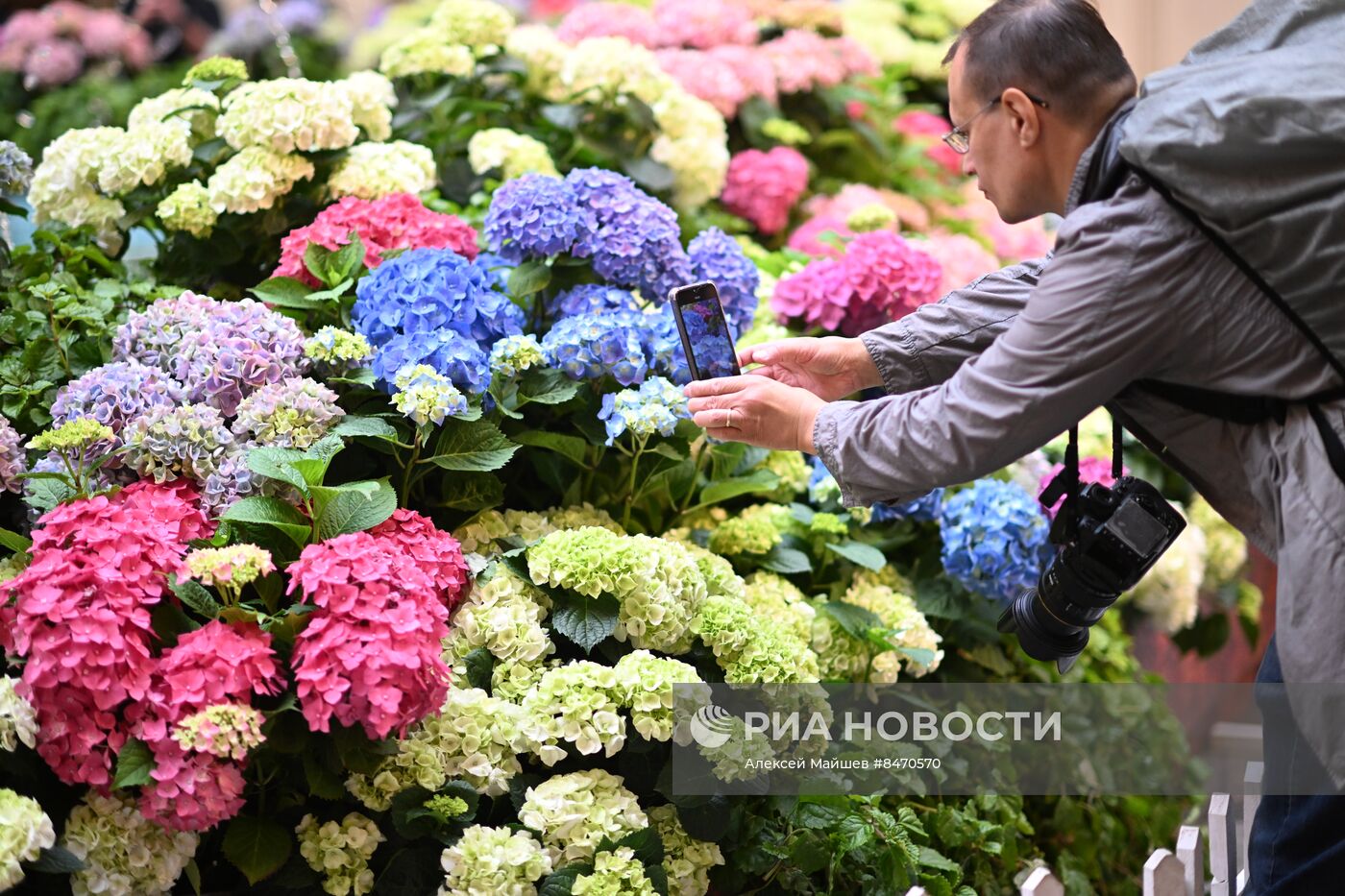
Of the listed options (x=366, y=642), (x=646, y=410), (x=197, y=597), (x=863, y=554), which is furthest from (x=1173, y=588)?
(x=197, y=597)

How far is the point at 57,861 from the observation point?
145 centimetres

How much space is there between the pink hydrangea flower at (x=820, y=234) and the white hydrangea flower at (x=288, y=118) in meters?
1.05

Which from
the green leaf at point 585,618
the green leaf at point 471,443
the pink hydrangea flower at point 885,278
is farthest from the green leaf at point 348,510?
the pink hydrangea flower at point 885,278

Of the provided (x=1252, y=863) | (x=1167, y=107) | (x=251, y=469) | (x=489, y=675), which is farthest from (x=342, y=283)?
(x=1252, y=863)

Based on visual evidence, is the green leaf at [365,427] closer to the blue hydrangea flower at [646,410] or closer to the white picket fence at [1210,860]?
the blue hydrangea flower at [646,410]

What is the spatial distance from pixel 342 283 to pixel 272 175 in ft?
0.96

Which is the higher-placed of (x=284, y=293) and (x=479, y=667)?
(x=284, y=293)

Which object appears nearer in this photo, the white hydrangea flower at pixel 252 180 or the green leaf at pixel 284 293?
the green leaf at pixel 284 293

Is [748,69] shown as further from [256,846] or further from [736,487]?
[256,846]

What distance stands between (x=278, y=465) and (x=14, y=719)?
42 cm

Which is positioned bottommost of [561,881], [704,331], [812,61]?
→ [561,881]

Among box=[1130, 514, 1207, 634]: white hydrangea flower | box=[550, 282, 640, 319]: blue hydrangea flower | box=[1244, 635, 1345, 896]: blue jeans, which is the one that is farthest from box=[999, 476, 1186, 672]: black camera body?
box=[1130, 514, 1207, 634]: white hydrangea flower

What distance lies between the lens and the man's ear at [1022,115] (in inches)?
54.0

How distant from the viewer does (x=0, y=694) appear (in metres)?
1.45
